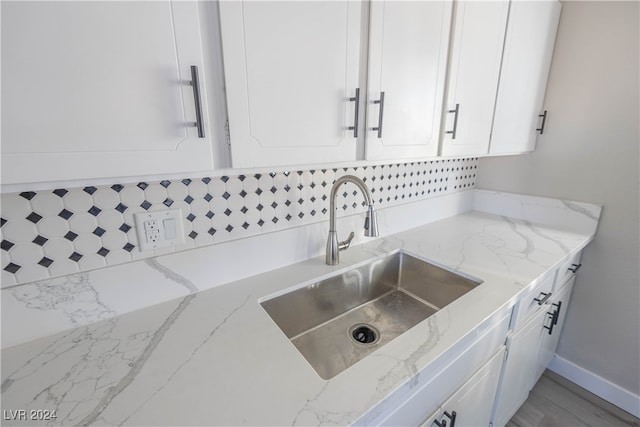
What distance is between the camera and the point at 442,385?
77cm

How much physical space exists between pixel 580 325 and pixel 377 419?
1711 millimetres

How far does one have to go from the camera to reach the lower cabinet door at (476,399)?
83 cm

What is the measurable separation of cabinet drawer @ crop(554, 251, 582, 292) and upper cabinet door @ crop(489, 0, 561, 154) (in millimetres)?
592

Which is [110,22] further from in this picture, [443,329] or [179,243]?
[443,329]

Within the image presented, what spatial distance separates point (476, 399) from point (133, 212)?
1247 mm

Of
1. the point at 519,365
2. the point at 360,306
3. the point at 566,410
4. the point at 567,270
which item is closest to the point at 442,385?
the point at 360,306

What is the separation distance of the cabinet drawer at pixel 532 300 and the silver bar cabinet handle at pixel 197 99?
1.13 m

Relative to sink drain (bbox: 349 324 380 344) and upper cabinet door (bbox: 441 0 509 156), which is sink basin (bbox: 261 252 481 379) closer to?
sink drain (bbox: 349 324 380 344)

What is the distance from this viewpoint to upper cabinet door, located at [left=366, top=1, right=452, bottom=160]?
80 centimetres

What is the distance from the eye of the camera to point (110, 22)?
0.48 metres

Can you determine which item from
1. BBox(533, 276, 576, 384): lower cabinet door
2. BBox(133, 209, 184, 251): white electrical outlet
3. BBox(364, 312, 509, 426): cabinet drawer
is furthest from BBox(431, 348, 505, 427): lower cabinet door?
BBox(133, 209, 184, 251): white electrical outlet

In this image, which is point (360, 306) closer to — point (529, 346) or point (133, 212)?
point (529, 346)

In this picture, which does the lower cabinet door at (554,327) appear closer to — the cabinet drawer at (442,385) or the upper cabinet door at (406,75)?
the cabinet drawer at (442,385)

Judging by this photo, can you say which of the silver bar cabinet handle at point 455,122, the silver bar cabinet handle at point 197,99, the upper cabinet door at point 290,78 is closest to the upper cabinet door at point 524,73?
the silver bar cabinet handle at point 455,122
